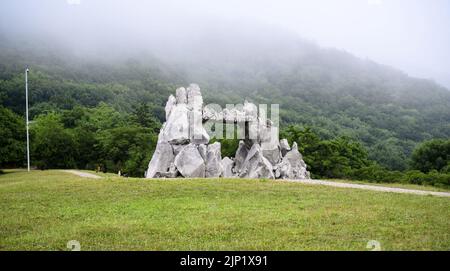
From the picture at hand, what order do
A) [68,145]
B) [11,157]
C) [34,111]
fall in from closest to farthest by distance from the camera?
[11,157]
[68,145]
[34,111]

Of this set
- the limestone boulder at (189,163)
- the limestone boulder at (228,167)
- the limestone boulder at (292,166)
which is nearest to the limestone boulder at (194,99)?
the limestone boulder at (189,163)

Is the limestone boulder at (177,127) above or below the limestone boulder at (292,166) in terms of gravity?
above

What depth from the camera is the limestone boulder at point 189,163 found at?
791 inches

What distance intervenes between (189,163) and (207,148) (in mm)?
1616

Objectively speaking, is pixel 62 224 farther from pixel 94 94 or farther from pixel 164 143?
pixel 94 94

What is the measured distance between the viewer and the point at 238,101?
7575cm

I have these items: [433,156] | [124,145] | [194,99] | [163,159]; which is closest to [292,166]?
[194,99]

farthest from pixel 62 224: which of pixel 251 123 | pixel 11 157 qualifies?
pixel 11 157

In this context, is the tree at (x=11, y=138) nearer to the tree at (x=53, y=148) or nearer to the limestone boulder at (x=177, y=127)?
the tree at (x=53, y=148)

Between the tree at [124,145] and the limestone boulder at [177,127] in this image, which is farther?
the tree at [124,145]

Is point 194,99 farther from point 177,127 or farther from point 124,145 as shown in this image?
point 124,145

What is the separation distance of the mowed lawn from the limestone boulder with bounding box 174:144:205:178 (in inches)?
145

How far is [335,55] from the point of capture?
124 meters

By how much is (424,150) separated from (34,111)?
50.9m
